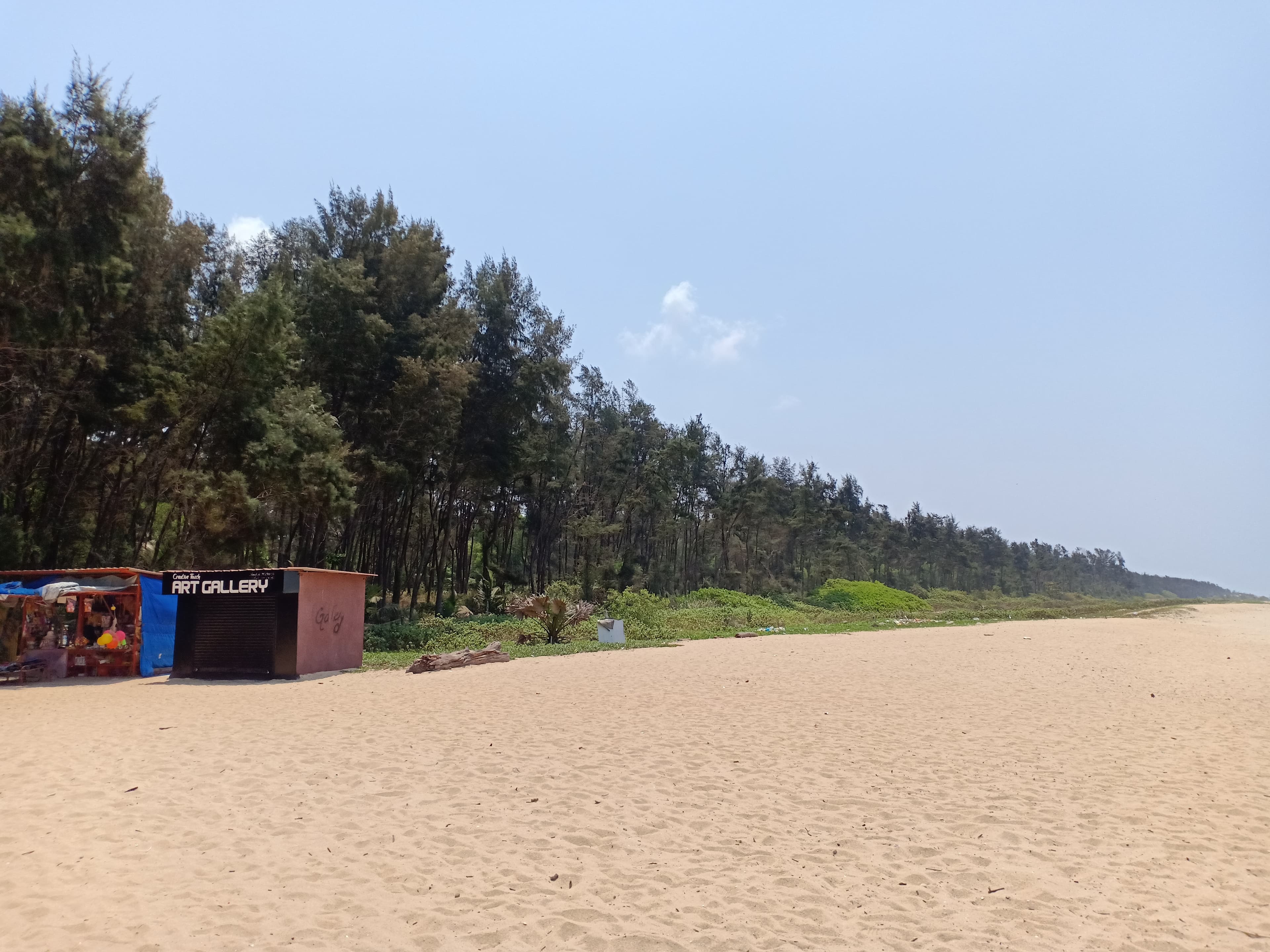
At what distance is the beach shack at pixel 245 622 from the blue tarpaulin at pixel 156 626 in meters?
0.33

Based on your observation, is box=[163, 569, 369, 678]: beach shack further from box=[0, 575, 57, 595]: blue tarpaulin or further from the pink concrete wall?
box=[0, 575, 57, 595]: blue tarpaulin

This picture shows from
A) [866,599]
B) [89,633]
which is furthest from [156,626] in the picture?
[866,599]

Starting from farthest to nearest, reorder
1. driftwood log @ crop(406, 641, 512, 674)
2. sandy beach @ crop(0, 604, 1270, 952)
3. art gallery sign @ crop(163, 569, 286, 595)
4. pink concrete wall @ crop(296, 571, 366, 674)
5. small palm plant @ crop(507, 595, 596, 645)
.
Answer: small palm plant @ crop(507, 595, 596, 645) → driftwood log @ crop(406, 641, 512, 674) → pink concrete wall @ crop(296, 571, 366, 674) → art gallery sign @ crop(163, 569, 286, 595) → sandy beach @ crop(0, 604, 1270, 952)

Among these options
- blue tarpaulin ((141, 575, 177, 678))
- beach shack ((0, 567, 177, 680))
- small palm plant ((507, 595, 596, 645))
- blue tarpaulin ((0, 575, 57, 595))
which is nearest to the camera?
blue tarpaulin ((0, 575, 57, 595))

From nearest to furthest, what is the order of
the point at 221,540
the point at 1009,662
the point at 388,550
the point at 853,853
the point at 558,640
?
1. the point at 853,853
2. the point at 1009,662
3. the point at 221,540
4. the point at 558,640
5. the point at 388,550

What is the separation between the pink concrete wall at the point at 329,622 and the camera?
14.6 metres

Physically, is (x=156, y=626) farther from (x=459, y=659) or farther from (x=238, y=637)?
(x=459, y=659)

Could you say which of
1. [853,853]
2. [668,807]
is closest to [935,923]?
[853,853]

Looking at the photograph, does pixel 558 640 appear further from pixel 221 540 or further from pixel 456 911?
pixel 456 911

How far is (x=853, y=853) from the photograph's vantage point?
5352 mm

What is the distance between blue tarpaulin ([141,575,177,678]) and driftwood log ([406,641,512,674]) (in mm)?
4568

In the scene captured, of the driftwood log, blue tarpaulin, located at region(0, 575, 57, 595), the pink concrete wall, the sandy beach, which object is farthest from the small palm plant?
blue tarpaulin, located at region(0, 575, 57, 595)

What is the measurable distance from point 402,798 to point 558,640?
51.0 ft

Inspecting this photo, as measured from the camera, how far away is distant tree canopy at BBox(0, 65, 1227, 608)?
15133 millimetres
